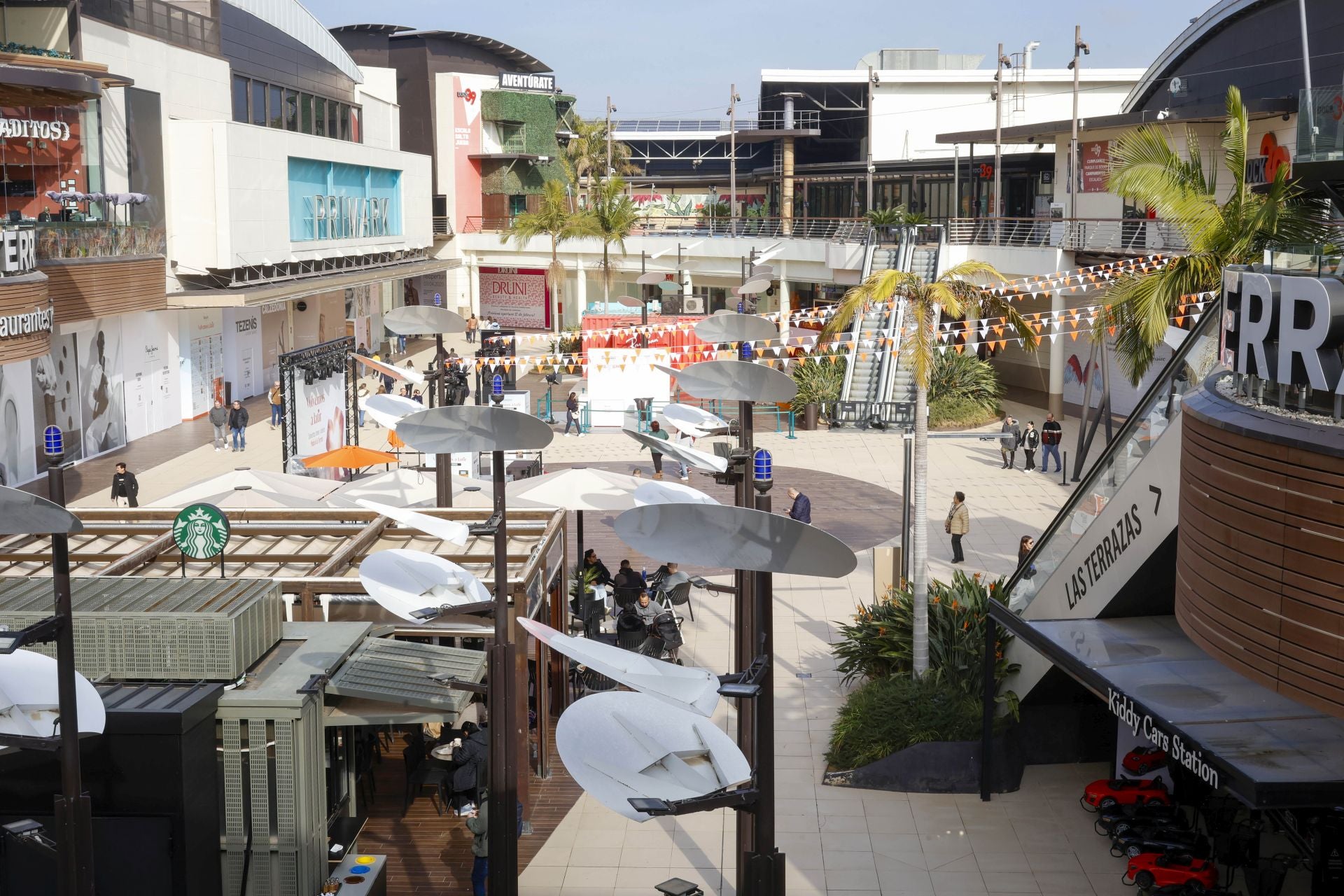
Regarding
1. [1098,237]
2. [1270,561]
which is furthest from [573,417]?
[1270,561]

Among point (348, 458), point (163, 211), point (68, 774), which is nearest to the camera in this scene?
point (68, 774)

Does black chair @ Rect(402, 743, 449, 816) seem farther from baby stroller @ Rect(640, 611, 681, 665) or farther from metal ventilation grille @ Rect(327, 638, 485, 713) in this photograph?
baby stroller @ Rect(640, 611, 681, 665)

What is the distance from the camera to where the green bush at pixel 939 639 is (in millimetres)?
14758

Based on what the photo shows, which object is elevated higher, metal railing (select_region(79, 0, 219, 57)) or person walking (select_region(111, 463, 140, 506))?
metal railing (select_region(79, 0, 219, 57))

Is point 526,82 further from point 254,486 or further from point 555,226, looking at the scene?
point 254,486

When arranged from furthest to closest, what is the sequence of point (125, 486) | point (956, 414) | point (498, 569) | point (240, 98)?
point (240, 98)
point (956, 414)
point (125, 486)
point (498, 569)

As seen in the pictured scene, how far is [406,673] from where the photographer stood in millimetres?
12289

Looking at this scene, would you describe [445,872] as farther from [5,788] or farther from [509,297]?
[509,297]

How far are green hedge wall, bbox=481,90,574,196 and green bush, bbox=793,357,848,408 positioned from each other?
36107 mm

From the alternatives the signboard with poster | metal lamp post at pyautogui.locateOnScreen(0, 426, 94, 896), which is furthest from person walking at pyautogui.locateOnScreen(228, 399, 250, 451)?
metal lamp post at pyautogui.locateOnScreen(0, 426, 94, 896)

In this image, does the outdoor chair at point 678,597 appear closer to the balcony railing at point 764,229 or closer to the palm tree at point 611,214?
the balcony railing at point 764,229

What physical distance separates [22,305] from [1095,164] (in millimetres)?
29942

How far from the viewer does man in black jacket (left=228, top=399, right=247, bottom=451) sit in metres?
32.6

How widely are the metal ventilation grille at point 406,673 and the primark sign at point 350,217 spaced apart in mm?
33511
